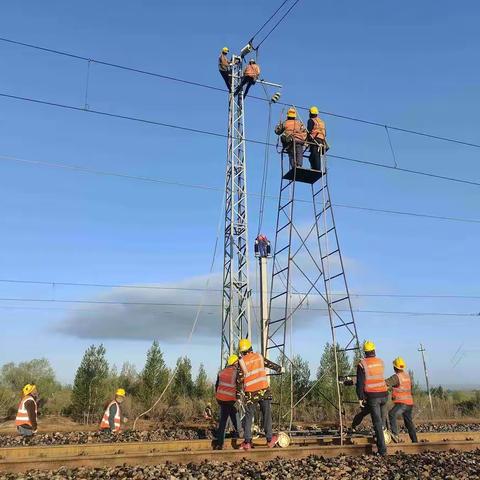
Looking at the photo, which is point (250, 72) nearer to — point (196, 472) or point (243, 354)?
point (243, 354)

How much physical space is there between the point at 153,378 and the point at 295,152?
1995 centimetres

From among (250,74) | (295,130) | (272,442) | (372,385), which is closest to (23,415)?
(272,442)

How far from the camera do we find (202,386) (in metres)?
29.4

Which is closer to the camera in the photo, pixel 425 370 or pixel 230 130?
pixel 230 130

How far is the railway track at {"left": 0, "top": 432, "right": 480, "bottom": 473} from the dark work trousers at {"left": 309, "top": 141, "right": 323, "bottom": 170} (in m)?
6.86

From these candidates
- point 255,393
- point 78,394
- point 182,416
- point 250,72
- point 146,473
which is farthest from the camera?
point 78,394

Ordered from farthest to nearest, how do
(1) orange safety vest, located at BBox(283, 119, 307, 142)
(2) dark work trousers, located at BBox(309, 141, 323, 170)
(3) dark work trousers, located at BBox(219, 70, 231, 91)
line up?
(3) dark work trousers, located at BBox(219, 70, 231, 91)
(2) dark work trousers, located at BBox(309, 141, 323, 170)
(1) orange safety vest, located at BBox(283, 119, 307, 142)

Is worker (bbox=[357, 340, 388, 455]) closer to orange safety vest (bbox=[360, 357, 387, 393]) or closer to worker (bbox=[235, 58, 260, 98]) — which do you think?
orange safety vest (bbox=[360, 357, 387, 393])

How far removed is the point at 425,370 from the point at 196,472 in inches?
1544

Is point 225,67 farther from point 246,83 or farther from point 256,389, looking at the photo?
point 256,389

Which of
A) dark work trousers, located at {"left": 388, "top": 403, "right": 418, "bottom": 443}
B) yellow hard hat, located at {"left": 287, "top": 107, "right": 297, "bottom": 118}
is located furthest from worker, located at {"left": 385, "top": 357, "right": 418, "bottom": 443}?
yellow hard hat, located at {"left": 287, "top": 107, "right": 297, "bottom": 118}

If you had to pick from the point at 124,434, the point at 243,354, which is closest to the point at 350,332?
the point at 243,354

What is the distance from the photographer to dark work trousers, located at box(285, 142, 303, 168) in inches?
480

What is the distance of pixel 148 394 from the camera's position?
2705 cm
